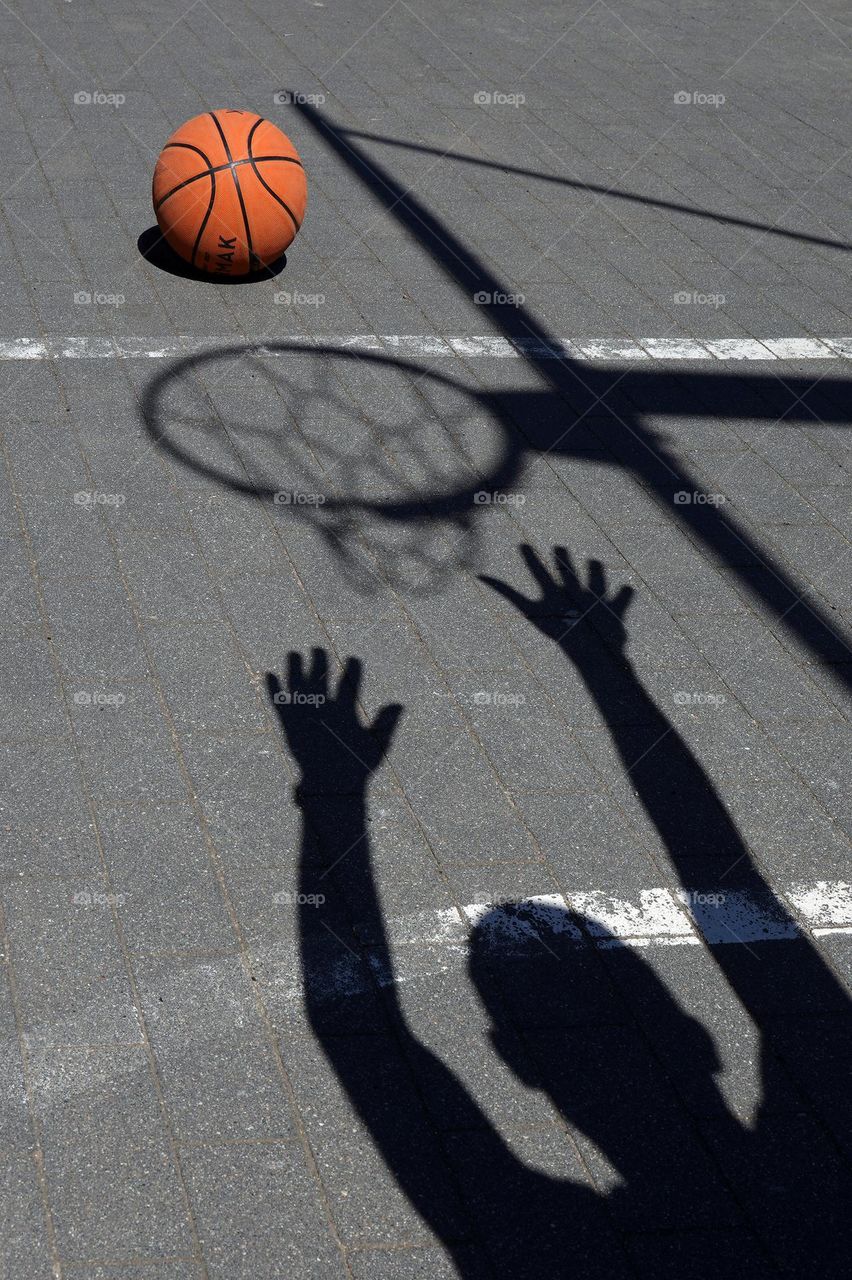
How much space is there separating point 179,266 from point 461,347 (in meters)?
1.95

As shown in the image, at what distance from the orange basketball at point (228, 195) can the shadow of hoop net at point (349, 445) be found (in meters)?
0.91

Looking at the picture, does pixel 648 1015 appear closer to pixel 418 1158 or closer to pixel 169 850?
pixel 418 1158

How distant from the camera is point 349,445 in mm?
6562

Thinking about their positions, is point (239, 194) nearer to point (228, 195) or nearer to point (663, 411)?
point (228, 195)

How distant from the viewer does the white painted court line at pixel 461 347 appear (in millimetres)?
7160

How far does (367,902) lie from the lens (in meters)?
4.15

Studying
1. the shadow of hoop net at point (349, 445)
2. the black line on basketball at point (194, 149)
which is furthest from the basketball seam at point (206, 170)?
the shadow of hoop net at point (349, 445)

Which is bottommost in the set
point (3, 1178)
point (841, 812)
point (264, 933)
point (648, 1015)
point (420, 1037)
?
point (3, 1178)

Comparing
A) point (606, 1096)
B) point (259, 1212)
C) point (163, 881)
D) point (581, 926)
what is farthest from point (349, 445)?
point (259, 1212)

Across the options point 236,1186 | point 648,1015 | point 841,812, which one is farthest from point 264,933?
point 841,812

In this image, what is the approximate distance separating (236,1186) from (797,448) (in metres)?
5.03

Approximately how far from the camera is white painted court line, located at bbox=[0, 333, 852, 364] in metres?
7.16

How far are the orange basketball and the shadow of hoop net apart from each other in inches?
35.8

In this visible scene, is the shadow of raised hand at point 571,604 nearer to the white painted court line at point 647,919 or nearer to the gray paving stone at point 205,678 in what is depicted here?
the gray paving stone at point 205,678
